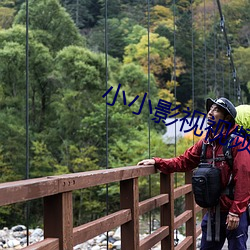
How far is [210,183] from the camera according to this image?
1938 mm

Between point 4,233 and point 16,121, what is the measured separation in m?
2.58

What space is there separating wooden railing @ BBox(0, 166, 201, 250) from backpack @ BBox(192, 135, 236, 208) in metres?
0.21

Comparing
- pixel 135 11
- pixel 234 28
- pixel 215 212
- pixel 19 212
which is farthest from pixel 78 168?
pixel 215 212

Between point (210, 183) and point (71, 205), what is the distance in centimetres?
65

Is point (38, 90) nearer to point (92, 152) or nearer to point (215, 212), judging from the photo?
point (92, 152)

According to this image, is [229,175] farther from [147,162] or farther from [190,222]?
[190,222]

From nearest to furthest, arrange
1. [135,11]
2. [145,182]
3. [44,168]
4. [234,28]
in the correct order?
[145,182], [44,168], [135,11], [234,28]

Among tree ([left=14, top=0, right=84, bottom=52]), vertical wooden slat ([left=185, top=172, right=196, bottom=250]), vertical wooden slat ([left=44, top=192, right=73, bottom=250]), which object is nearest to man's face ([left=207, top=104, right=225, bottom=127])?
vertical wooden slat ([left=44, top=192, right=73, bottom=250])

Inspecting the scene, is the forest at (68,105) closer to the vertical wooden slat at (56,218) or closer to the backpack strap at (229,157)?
the backpack strap at (229,157)

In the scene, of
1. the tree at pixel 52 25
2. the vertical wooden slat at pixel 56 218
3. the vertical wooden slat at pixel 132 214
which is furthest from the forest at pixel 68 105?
the vertical wooden slat at pixel 56 218

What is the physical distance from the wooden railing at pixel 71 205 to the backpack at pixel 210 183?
0.68 feet

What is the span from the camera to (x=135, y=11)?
1927 cm

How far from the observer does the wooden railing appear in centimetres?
124

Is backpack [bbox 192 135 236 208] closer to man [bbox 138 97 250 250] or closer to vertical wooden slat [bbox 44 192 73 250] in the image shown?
man [bbox 138 97 250 250]
